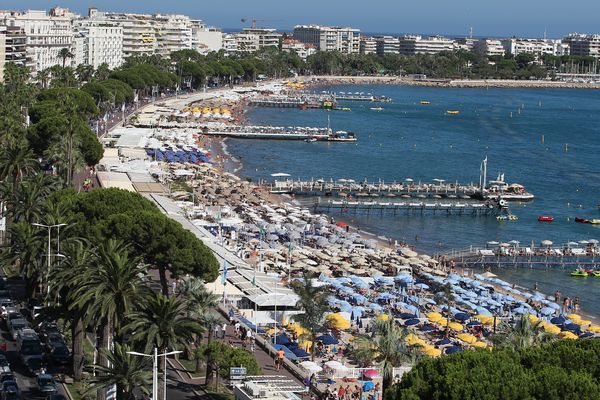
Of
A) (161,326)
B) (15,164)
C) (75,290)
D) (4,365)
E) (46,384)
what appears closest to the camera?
(161,326)

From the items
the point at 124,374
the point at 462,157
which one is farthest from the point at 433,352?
the point at 462,157

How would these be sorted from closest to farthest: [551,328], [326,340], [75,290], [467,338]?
[75,290] → [326,340] → [467,338] → [551,328]

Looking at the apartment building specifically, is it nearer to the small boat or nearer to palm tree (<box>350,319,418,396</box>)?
the small boat

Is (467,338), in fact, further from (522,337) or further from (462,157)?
(462,157)

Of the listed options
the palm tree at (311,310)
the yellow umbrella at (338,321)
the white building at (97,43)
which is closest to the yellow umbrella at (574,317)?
the yellow umbrella at (338,321)

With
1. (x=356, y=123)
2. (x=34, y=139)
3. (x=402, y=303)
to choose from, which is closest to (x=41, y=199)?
(x=402, y=303)

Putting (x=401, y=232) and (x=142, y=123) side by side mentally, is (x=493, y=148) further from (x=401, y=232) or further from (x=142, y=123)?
(x=401, y=232)
